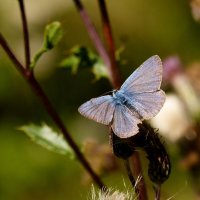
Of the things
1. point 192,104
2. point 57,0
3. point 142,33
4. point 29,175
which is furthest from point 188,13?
point 192,104

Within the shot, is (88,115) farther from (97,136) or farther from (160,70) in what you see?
(97,136)

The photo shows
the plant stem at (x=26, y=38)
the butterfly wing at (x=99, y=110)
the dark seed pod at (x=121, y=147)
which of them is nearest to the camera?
the butterfly wing at (x=99, y=110)

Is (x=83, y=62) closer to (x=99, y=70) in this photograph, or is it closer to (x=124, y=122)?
(x=99, y=70)

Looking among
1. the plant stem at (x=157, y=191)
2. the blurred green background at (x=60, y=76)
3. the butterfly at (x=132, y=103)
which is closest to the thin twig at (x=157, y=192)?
the plant stem at (x=157, y=191)

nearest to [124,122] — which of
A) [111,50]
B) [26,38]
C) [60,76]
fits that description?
[26,38]

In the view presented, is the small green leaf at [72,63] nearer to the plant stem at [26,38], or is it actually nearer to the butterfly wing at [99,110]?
the plant stem at [26,38]

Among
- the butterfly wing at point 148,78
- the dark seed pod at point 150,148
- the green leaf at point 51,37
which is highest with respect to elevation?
the butterfly wing at point 148,78
